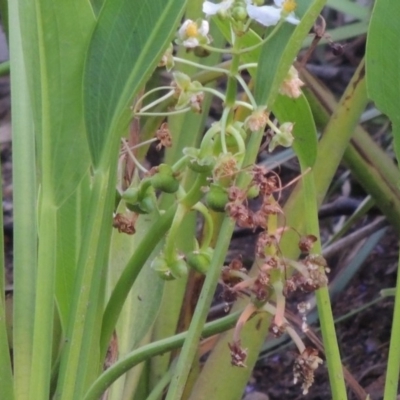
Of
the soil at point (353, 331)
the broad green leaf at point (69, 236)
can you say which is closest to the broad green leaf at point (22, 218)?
the broad green leaf at point (69, 236)

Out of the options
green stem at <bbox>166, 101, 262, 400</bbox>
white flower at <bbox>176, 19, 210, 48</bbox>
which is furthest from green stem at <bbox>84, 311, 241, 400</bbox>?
white flower at <bbox>176, 19, 210, 48</bbox>

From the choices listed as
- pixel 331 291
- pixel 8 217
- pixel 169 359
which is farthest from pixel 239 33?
pixel 8 217

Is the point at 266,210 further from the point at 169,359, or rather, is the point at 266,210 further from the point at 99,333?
the point at 169,359

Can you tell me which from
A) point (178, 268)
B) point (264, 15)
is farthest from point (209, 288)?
point (264, 15)

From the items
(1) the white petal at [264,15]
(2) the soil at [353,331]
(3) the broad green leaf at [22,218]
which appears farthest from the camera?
(2) the soil at [353,331]

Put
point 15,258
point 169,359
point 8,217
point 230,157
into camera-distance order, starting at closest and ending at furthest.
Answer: point 230,157 < point 15,258 < point 169,359 < point 8,217

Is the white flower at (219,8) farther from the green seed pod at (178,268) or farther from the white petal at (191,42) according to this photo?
the green seed pod at (178,268)
